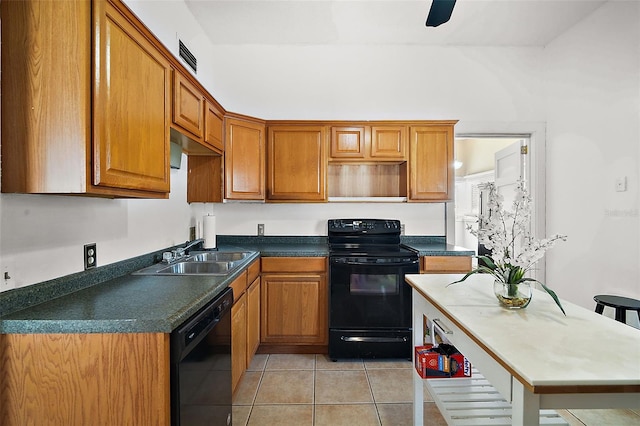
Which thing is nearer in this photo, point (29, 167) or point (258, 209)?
point (29, 167)

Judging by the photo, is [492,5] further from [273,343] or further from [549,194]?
[273,343]

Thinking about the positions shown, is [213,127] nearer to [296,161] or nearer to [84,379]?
[296,161]

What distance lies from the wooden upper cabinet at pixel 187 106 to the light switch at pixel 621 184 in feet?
10.5

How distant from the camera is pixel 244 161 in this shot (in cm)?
295

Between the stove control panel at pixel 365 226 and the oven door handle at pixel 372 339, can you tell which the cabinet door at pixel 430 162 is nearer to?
the stove control panel at pixel 365 226

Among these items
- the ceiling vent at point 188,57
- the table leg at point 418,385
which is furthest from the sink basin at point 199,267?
the ceiling vent at point 188,57

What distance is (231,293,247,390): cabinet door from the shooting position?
1974 mm

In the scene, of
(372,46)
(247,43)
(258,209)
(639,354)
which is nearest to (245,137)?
(258,209)

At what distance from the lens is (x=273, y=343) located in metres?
2.81

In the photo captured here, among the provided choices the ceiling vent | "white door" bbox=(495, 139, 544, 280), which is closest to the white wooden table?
"white door" bbox=(495, 139, 544, 280)

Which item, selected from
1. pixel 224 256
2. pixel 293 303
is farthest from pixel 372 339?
pixel 224 256

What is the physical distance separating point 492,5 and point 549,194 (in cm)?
189

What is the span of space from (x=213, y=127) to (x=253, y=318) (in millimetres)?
1534

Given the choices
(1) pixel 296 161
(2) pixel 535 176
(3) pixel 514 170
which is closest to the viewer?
(1) pixel 296 161
